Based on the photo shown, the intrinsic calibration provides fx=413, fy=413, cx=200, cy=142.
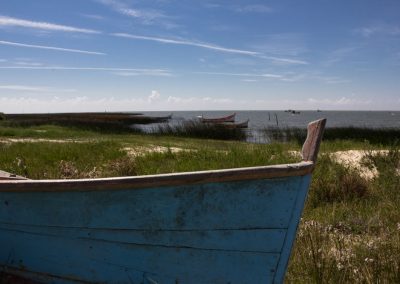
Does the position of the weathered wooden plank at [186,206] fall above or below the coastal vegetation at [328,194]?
above

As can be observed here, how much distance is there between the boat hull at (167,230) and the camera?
8.61ft

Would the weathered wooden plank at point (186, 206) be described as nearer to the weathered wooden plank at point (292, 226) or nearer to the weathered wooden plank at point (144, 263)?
the weathered wooden plank at point (292, 226)

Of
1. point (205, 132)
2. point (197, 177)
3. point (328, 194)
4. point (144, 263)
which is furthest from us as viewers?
point (205, 132)

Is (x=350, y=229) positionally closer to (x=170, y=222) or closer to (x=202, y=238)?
(x=202, y=238)

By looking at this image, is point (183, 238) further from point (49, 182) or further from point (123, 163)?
point (123, 163)

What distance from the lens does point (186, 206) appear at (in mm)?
2652

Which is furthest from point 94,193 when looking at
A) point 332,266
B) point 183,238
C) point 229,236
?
point 332,266

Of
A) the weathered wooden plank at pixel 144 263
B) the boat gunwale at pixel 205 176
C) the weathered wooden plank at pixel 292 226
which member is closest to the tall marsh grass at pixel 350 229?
the weathered wooden plank at pixel 292 226

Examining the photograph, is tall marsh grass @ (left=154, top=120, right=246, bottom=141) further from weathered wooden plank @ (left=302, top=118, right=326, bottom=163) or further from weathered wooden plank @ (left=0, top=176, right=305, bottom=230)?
weathered wooden plank @ (left=302, top=118, right=326, bottom=163)

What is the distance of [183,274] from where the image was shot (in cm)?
283

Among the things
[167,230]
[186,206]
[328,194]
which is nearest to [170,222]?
[167,230]

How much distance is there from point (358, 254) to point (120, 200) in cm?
237

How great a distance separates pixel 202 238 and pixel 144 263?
456mm

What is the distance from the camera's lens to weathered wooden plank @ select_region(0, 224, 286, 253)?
8.82ft
